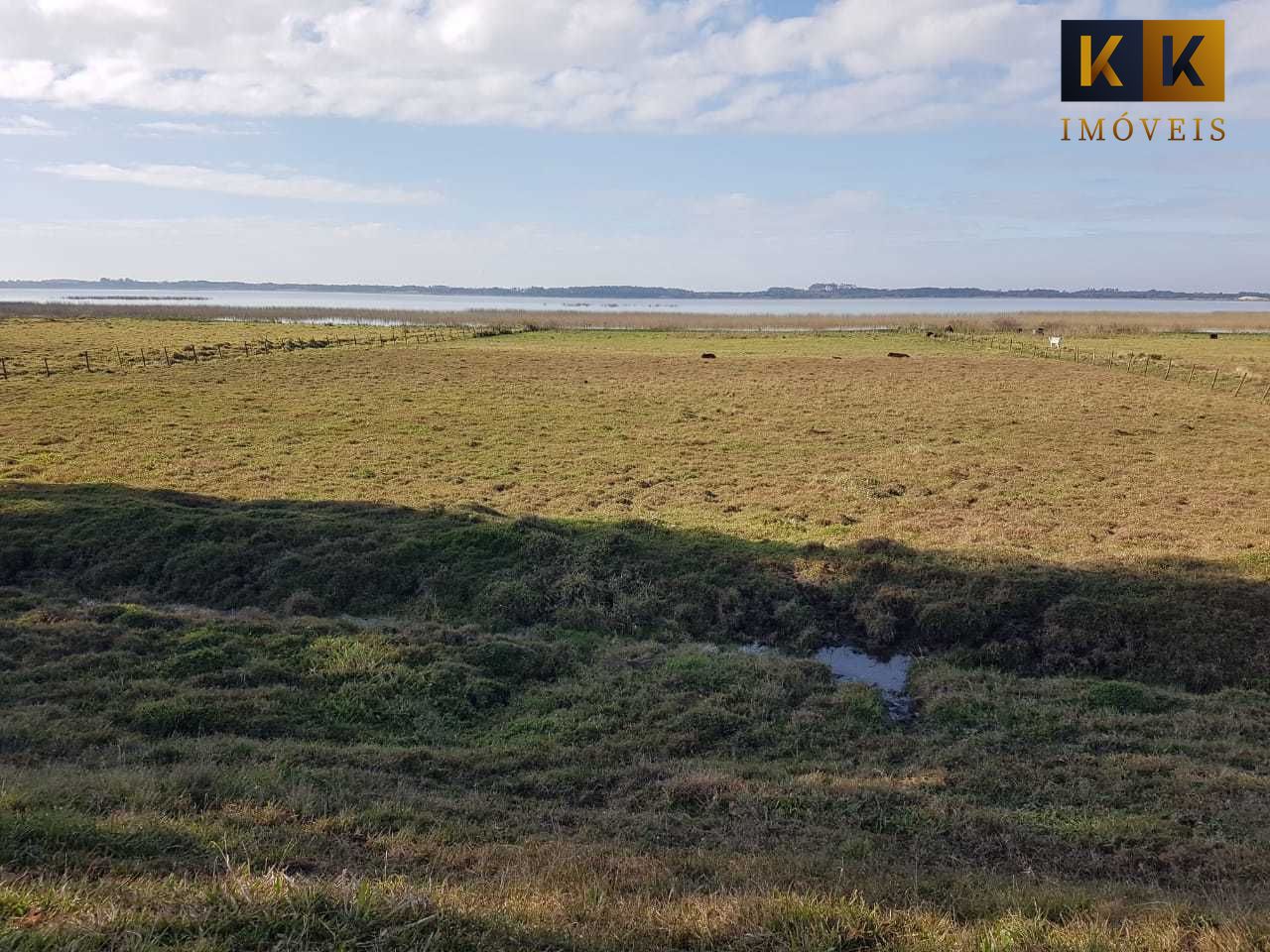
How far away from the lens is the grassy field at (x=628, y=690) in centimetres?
495

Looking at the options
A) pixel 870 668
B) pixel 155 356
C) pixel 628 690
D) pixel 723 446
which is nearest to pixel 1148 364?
pixel 723 446

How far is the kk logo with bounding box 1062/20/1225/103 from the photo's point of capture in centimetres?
2905

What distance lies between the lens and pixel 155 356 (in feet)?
164

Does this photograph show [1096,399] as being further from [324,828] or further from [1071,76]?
[324,828]

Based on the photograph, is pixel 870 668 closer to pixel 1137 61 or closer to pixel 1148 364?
pixel 1137 61

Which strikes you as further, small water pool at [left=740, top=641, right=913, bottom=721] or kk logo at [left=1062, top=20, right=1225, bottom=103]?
kk logo at [left=1062, top=20, right=1225, bottom=103]

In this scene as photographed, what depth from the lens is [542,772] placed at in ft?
29.0

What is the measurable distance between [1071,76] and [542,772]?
31592 millimetres

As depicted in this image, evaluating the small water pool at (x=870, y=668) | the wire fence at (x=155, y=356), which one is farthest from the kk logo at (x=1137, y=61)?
the wire fence at (x=155, y=356)

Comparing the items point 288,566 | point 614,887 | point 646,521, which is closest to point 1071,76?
point 646,521

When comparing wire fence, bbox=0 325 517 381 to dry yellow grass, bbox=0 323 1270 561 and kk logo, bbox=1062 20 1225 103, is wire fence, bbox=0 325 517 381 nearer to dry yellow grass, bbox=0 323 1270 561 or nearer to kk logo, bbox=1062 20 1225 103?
dry yellow grass, bbox=0 323 1270 561

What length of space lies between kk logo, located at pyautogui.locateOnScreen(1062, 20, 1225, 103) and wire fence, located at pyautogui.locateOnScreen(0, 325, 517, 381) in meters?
45.1

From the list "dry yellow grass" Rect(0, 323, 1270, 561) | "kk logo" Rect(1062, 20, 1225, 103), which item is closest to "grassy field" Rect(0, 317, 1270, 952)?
"dry yellow grass" Rect(0, 323, 1270, 561)

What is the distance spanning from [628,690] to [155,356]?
49485mm
